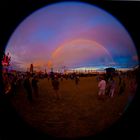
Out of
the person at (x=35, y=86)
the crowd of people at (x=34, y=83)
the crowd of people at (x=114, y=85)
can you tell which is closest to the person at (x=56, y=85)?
the crowd of people at (x=34, y=83)

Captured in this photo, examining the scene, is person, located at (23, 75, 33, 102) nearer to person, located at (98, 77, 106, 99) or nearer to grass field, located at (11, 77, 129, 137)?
grass field, located at (11, 77, 129, 137)

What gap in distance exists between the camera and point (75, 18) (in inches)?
60.8

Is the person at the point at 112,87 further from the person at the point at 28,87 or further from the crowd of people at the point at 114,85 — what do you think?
the person at the point at 28,87

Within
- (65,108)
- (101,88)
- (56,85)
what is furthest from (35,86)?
(101,88)

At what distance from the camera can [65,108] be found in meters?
1.56

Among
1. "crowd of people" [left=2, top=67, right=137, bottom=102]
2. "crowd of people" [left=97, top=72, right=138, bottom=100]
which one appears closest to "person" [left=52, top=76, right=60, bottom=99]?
"crowd of people" [left=2, top=67, right=137, bottom=102]

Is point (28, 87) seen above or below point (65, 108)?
above

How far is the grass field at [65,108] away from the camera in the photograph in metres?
1.56

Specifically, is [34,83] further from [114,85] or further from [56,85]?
[114,85]

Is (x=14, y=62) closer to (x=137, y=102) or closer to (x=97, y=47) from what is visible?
(x=97, y=47)

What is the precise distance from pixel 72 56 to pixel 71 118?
1.32 ft

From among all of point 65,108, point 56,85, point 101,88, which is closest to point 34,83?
point 56,85

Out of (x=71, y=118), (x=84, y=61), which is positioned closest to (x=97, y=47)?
(x=84, y=61)

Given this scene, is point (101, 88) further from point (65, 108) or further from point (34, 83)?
point (34, 83)
